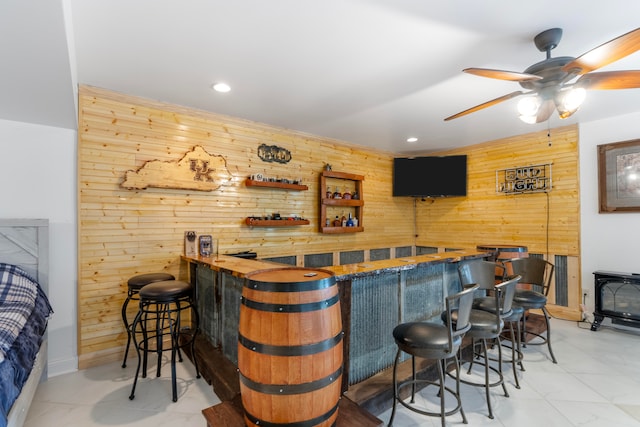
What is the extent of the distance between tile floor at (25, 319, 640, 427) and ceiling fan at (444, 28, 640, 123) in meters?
2.18

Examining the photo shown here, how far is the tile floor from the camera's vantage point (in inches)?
82.8

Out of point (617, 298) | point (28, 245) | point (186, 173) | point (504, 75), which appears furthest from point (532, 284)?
point (28, 245)

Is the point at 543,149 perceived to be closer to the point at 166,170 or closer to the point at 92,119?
the point at 166,170

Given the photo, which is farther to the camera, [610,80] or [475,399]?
[475,399]

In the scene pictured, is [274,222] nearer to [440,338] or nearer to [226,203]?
[226,203]

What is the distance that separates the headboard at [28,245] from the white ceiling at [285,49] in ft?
3.00

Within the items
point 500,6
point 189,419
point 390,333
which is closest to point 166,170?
point 189,419

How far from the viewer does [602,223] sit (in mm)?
4098

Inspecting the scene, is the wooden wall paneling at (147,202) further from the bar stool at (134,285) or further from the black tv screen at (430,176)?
the black tv screen at (430,176)

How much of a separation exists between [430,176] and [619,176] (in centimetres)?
248

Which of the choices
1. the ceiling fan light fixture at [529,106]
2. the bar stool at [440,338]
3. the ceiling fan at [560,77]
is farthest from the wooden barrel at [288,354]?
the ceiling fan light fixture at [529,106]

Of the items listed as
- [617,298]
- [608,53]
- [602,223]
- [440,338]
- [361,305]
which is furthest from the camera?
[602,223]

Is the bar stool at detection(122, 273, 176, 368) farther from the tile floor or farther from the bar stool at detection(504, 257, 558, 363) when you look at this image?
the bar stool at detection(504, 257, 558, 363)

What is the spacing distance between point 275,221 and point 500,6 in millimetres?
3100
